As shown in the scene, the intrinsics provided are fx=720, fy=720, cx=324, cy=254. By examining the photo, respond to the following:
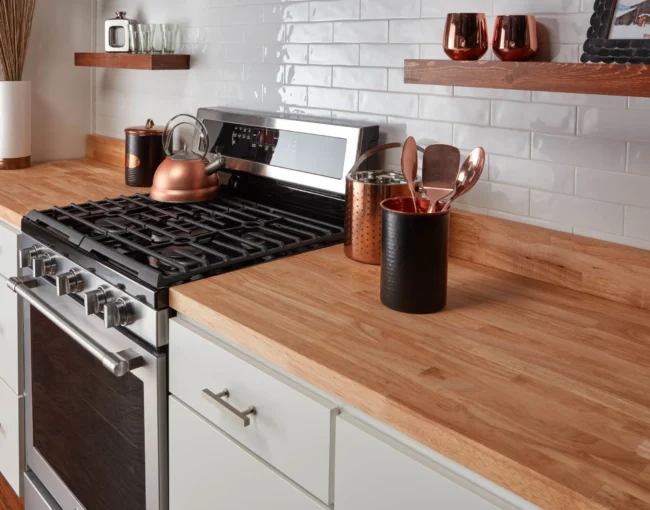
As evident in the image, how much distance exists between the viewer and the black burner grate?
5.23 feet

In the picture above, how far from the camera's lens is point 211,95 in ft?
8.53

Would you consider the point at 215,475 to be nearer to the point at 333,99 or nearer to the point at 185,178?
the point at 185,178

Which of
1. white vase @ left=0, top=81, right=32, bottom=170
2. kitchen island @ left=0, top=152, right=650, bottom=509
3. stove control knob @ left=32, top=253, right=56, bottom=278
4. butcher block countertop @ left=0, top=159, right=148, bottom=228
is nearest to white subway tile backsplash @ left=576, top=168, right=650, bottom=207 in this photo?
kitchen island @ left=0, top=152, right=650, bottom=509

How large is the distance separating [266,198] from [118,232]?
21.9 inches

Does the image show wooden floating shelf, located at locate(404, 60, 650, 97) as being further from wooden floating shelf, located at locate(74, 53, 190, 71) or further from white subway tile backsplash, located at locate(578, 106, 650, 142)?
wooden floating shelf, located at locate(74, 53, 190, 71)

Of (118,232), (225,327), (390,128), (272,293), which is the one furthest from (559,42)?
(118,232)

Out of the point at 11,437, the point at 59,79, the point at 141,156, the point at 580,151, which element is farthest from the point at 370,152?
the point at 59,79

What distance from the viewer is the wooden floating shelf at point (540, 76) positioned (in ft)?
3.92

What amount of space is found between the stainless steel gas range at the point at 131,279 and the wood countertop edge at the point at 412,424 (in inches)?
11.0

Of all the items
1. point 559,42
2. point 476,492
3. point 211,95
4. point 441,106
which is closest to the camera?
point 476,492

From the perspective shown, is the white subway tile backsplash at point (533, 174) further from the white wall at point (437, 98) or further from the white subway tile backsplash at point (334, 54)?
the white subway tile backsplash at point (334, 54)

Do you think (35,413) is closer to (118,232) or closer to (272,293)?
(118,232)

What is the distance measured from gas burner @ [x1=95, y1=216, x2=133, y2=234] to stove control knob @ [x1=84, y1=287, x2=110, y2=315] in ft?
0.82

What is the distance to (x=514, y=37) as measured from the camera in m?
1.52
